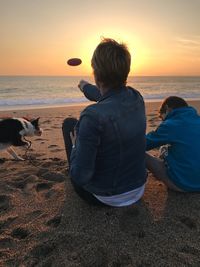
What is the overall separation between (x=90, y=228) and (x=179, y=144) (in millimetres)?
1137

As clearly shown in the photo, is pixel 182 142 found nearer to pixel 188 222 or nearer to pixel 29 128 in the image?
pixel 188 222

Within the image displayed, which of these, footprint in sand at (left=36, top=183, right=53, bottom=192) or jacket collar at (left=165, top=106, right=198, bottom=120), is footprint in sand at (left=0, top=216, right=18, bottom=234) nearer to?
footprint in sand at (left=36, top=183, right=53, bottom=192)

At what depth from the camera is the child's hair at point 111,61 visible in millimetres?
2439

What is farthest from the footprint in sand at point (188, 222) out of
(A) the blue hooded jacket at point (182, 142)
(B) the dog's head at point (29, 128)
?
(B) the dog's head at point (29, 128)

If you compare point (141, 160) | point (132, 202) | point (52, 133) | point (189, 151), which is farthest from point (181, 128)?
point (52, 133)

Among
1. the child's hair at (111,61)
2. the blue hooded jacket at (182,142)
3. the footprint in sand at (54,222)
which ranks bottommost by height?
the footprint in sand at (54,222)

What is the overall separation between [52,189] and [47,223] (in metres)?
0.73

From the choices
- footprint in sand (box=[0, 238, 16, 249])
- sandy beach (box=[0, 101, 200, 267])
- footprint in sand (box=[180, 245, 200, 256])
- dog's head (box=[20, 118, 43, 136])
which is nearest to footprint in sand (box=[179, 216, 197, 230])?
sandy beach (box=[0, 101, 200, 267])

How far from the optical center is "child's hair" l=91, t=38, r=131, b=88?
8.00ft

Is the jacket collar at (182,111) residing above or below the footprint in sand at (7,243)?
above

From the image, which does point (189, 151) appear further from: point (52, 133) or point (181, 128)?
point (52, 133)

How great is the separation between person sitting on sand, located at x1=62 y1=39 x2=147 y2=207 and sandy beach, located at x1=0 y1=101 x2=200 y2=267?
257mm

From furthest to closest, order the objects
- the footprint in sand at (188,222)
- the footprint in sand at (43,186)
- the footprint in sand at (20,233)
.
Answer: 1. the footprint in sand at (43,186)
2. the footprint in sand at (188,222)
3. the footprint in sand at (20,233)

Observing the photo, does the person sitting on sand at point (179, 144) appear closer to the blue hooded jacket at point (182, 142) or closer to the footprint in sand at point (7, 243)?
the blue hooded jacket at point (182, 142)
